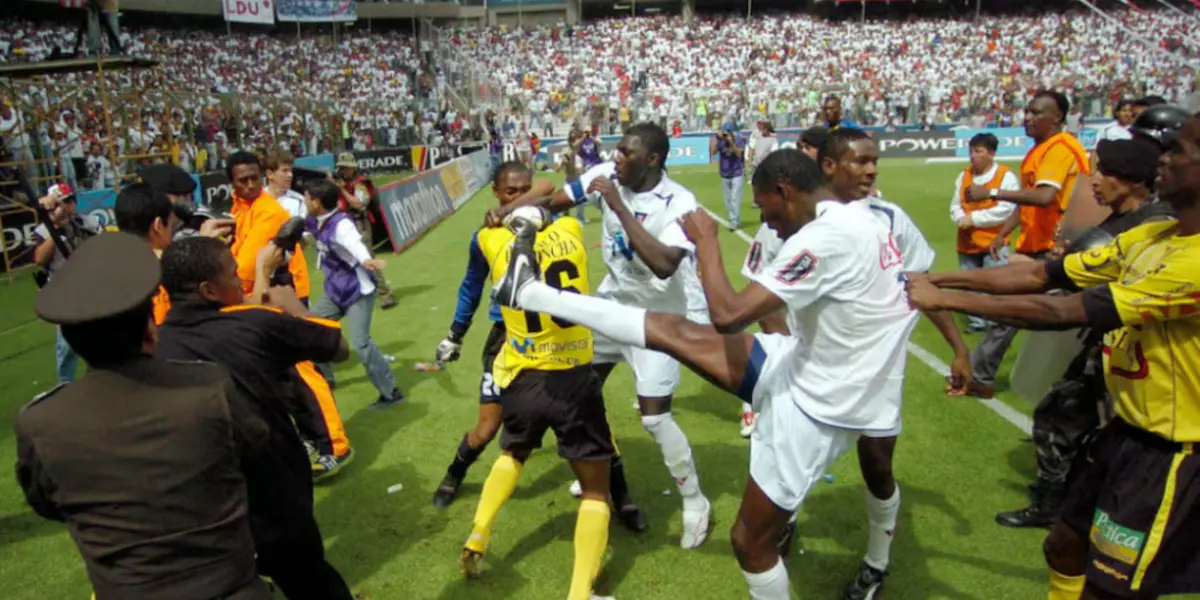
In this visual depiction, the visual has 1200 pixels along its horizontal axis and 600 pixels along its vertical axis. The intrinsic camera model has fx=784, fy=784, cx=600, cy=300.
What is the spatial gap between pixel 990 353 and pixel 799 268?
4476mm

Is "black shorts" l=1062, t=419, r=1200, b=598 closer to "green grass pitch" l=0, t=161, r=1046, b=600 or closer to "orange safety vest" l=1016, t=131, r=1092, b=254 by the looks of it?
"green grass pitch" l=0, t=161, r=1046, b=600

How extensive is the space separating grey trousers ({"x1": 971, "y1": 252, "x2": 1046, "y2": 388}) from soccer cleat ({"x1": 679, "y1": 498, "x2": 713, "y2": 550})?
3.24 m

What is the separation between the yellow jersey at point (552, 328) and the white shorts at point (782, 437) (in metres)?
1.10

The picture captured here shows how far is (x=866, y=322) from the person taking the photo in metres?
3.24

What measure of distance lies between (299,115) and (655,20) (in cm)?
2901

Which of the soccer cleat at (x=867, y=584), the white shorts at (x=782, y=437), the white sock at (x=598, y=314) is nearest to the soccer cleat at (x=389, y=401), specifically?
the white sock at (x=598, y=314)

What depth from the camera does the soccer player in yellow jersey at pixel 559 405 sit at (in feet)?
13.0

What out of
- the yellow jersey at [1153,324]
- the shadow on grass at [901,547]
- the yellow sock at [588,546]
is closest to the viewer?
the yellow jersey at [1153,324]

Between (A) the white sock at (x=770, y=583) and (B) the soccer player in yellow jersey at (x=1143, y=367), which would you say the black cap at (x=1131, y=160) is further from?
(A) the white sock at (x=770, y=583)

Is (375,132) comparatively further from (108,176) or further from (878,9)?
(878,9)

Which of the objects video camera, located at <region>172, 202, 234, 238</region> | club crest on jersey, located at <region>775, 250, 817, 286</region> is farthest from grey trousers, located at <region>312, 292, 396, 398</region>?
club crest on jersey, located at <region>775, 250, 817, 286</region>

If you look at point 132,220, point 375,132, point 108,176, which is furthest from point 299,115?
point 132,220

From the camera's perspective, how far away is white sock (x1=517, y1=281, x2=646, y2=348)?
3197 millimetres

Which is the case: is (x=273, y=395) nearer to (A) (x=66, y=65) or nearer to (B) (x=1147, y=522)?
(B) (x=1147, y=522)
